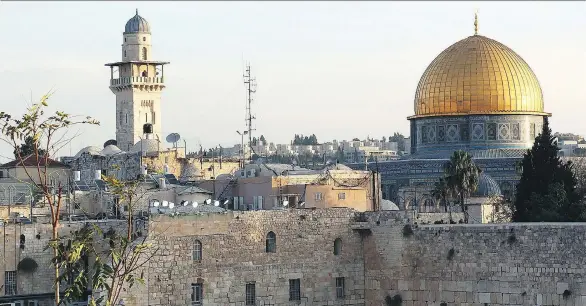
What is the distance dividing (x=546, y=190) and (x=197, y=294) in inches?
432

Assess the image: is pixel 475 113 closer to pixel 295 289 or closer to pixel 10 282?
pixel 295 289

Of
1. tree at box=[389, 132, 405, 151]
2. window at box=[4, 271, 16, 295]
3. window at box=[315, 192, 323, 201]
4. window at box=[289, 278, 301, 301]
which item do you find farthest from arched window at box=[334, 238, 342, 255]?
tree at box=[389, 132, 405, 151]

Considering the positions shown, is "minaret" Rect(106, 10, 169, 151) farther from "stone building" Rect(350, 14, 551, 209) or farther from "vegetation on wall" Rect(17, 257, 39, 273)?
"vegetation on wall" Rect(17, 257, 39, 273)

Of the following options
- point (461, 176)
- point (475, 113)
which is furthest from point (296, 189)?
point (475, 113)

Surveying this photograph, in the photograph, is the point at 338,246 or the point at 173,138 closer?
the point at 338,246

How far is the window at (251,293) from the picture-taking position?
123ft

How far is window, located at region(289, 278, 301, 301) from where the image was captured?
125ft

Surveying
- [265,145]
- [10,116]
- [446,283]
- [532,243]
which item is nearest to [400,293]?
[446,283]

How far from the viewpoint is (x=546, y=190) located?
140 ft

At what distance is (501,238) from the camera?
3631cm

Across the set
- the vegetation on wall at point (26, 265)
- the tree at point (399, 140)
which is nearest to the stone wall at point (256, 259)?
the vegetation on wall at point (26, 265)

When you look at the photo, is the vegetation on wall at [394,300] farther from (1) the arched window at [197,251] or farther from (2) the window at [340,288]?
(1) the arched window at [197,251]

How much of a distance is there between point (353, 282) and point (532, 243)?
5.23 meters

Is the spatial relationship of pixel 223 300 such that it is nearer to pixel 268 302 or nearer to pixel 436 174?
pixel 268 302
